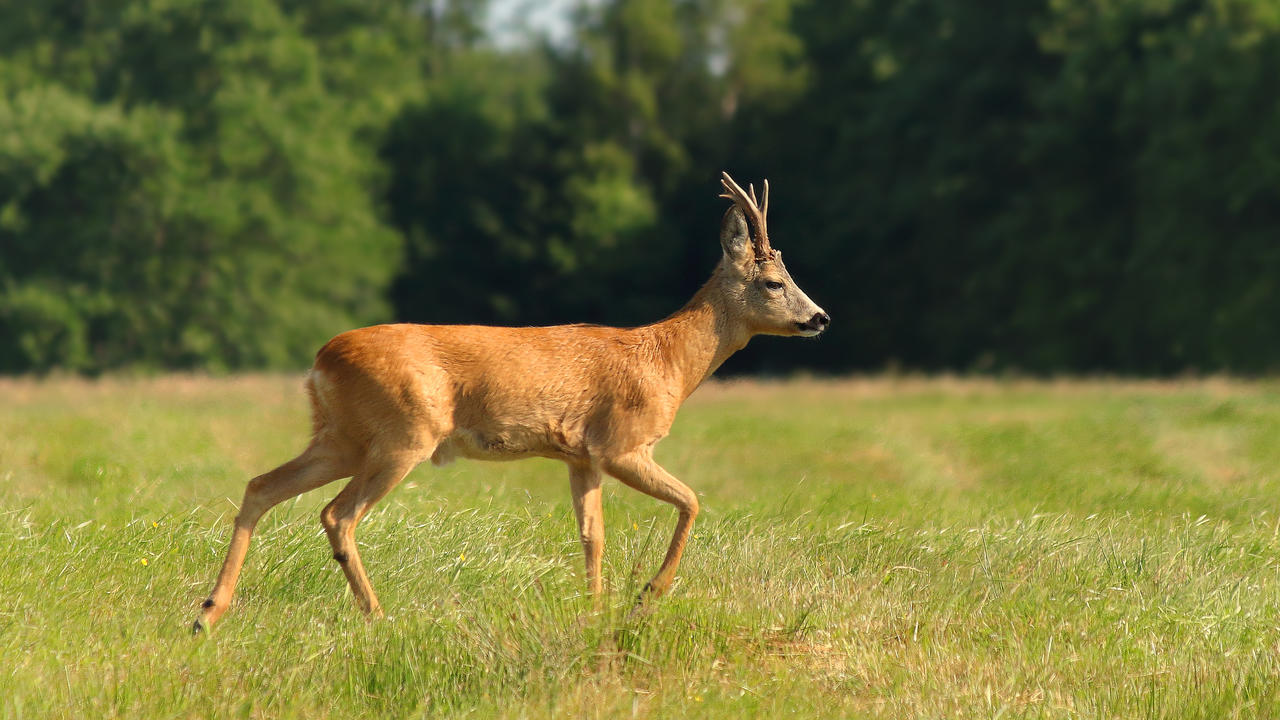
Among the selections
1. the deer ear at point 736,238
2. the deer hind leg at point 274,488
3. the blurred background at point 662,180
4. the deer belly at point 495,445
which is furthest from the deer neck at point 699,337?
the blurred background at point 662,180

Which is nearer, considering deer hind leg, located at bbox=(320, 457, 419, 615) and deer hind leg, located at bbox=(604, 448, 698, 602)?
deer hind leg, located at bbox=(320, 457, 419, 615)

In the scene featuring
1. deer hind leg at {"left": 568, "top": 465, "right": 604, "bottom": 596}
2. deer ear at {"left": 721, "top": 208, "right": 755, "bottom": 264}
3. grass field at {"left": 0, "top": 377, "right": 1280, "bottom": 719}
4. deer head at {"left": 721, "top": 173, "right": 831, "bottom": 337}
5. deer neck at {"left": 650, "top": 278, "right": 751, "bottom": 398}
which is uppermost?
deer ear at {"left": 721, "top": 208, "right": 755, "bottom": 264}

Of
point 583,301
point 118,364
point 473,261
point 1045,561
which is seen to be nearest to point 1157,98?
point 583,301

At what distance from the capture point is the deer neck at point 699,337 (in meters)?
7.60

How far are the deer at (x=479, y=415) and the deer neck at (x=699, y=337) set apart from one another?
24 mm

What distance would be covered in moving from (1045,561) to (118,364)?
3313cm

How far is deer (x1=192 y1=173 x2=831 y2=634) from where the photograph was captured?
6.82 m

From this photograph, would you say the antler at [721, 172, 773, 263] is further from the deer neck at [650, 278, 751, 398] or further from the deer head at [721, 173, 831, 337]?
the deer neck at [650, 278, 751, 398]

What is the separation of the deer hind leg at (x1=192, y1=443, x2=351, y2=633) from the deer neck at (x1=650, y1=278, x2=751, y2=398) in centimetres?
171

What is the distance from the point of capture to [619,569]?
7363 mm

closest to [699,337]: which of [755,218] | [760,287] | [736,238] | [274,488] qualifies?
[760,287]

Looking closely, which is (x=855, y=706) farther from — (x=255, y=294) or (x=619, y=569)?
(x=255, y=294)

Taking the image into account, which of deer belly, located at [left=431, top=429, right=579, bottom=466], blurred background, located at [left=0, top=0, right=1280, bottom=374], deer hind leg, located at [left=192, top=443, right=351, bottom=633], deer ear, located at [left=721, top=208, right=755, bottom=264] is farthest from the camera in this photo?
blurred background, located at [left=0, top=0, right=1280, bottom=374]

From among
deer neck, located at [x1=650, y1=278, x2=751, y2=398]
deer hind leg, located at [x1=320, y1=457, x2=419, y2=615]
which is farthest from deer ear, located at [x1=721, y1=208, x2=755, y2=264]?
deer hind leg, located at [x1=320, y1=457, x2=419, y2=615]
